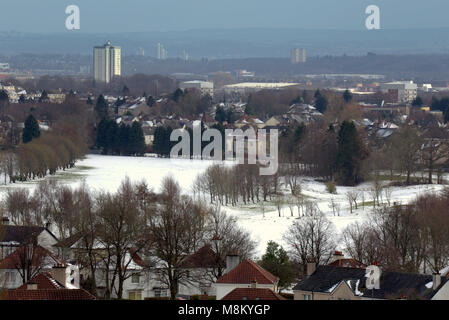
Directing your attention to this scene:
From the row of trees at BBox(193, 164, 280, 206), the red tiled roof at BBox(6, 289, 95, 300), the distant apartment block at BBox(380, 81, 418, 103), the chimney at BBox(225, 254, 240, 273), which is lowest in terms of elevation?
the distant apartment block at BBox(380, 81, 418, 103)

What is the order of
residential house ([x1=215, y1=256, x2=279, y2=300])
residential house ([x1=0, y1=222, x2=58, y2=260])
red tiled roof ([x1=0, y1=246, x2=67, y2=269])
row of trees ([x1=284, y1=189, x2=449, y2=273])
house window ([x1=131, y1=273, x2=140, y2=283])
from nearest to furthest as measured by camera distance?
residential house ([x1=215, y1=256, x2=279, y2=300]), red tiled roof ([x1=0, y1=246, x2=67, y2=269]), house window ([x1=131, y1=273, x2=140, y2=283]), row of trees ([x1=284, y1=189, x2=449, y2=273]), residential house ([x1=0, y1=222, x2=58, y2=260])

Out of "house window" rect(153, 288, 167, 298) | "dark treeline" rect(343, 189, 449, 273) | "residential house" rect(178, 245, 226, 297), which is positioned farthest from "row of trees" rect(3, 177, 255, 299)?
"dark treeline" rect(343, 189, 449, 273)

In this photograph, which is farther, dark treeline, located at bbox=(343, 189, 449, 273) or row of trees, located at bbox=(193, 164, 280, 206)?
row of trees, located at bbox=(193, 164, 280, 206)

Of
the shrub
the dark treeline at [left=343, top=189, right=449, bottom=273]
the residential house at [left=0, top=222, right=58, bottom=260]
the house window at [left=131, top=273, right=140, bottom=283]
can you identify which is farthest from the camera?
the shrub

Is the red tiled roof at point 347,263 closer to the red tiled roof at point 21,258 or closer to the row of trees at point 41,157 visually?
the red tiled roof at point 21,258

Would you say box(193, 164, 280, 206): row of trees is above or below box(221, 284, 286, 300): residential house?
below

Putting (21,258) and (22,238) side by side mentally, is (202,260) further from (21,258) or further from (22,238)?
(22,238)

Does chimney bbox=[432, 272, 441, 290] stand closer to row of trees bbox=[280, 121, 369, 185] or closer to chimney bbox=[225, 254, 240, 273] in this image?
chimney bbox=[225, 254, 240, 273]
